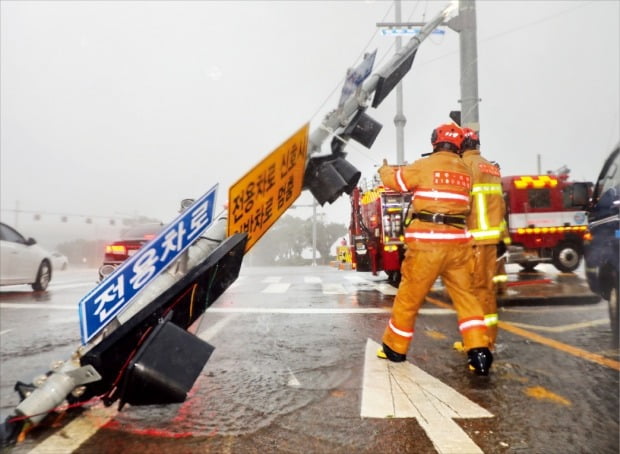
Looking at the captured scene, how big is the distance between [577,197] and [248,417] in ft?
13.1

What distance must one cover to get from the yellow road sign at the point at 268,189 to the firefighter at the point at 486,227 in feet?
2.60

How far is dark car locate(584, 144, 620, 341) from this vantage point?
3797mm

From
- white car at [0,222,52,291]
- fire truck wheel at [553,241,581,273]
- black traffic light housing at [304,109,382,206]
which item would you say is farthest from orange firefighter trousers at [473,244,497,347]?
white car at [0,222,52,291]

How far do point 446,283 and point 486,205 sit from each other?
33.1 inches

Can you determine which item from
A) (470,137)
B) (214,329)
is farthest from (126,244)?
(214,329)

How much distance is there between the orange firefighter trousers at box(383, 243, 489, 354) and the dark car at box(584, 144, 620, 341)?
5.31 feet

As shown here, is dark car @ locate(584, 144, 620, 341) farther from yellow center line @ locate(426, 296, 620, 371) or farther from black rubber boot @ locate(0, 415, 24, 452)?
black rubber boot @ locate(0, 415, 24, 452)

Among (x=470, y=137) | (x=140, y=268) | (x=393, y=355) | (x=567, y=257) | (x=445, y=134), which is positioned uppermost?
(x=445, y=134)

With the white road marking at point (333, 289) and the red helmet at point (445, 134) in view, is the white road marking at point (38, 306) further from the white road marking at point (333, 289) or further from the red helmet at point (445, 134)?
the red helmet at point (445, 134)

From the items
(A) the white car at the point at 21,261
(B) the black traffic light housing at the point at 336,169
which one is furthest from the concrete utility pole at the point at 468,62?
(A) the white car at the point at 21,261

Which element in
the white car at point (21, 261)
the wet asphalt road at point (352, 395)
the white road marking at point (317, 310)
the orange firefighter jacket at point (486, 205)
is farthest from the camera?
the white car at point (21, 261)

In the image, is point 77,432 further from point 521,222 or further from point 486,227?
point 521,222

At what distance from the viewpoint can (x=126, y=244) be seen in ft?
6.49

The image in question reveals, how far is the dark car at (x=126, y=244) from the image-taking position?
5.55 ft
